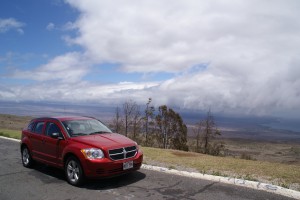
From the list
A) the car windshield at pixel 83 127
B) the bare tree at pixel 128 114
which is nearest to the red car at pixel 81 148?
the car windshield at pixel 83 127

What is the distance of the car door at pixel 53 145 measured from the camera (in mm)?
8516

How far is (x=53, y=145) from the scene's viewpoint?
8773 millimetres

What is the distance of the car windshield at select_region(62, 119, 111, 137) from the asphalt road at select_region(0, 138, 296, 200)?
134 cm

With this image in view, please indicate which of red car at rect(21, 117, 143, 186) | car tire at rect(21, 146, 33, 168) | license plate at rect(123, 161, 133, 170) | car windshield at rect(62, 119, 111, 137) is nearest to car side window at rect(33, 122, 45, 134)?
red car at rect(21, 117, 143, 186)

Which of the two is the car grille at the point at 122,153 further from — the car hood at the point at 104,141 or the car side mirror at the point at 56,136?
the car side mirror at the point at 56,136

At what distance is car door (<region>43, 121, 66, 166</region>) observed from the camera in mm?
8516

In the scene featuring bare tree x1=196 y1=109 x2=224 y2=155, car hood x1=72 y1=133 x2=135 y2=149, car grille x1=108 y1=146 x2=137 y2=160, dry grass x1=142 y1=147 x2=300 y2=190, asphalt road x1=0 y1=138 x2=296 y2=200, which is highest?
car hood x1=72 y1=133 x2=135 y2=149

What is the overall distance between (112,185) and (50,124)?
9.38 ft

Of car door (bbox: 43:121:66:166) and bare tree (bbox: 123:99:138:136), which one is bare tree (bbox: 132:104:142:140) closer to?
bare tree (bbox: 123:99:138:136)

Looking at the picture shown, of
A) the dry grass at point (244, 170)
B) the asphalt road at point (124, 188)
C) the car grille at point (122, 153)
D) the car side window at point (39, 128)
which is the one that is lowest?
the asphalt road at point (124, 188)

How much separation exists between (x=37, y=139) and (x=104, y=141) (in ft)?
9.22

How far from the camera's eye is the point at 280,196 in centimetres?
692

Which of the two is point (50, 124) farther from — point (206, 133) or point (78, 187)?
point (206, 133)

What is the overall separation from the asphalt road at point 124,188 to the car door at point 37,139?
1.96 feet
